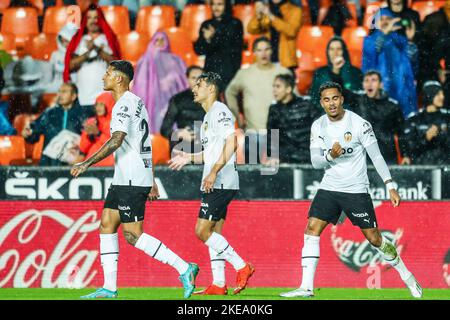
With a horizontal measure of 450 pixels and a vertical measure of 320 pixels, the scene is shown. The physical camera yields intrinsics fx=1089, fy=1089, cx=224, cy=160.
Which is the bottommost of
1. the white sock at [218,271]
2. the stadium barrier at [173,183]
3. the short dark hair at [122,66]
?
the white sock at [218,271]

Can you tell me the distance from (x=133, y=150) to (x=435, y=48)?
570 centimetres

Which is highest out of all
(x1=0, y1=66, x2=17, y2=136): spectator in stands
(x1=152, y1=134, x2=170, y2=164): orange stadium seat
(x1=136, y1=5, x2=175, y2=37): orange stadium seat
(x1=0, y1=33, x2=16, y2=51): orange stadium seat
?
(x1=136, y1=5, x2=175, y2=37): orange stadium seat

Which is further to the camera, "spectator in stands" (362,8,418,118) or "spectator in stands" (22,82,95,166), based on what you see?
"spectator in stands" (362,8,418,118)

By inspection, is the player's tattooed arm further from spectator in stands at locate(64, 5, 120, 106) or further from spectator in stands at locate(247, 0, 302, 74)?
spectator in stands at locate(247, 0, 302, 74)

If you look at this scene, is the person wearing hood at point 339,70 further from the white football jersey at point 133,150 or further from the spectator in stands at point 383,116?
the white football jersey at point 133,150

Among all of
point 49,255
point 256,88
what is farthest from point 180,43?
point 49,255

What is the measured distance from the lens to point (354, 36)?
14703mm

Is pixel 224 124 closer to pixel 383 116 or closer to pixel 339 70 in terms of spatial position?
pixel 383 116

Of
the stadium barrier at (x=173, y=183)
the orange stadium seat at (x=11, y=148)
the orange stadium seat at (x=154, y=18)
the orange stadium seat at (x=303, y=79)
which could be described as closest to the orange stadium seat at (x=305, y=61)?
the orange stadium seat at (x=303, y=79)

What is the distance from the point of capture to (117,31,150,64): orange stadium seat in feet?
48.1

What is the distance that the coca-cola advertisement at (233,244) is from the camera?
11.1 meters

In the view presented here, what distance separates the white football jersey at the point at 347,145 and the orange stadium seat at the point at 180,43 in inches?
223

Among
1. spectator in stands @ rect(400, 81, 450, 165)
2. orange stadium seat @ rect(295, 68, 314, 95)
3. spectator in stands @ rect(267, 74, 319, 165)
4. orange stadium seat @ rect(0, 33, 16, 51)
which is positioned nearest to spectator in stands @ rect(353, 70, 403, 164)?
spectator in stands @ rect(400, 81, 450, 165)

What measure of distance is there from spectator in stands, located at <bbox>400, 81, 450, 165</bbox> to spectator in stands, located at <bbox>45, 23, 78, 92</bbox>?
4681 mm
